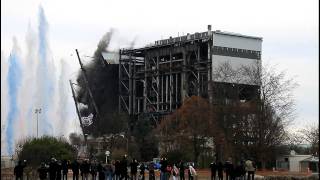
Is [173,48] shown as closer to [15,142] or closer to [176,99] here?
[176,99]

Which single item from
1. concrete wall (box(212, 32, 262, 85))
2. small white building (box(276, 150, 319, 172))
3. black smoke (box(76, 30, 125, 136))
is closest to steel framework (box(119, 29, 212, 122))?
concrete wall (box(212, 32, 262, 85))

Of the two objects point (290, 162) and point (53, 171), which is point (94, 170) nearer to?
point (53, 171)

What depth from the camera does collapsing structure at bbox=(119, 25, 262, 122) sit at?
376 ft

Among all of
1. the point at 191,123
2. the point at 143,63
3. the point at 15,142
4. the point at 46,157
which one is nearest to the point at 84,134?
the point at 143,63

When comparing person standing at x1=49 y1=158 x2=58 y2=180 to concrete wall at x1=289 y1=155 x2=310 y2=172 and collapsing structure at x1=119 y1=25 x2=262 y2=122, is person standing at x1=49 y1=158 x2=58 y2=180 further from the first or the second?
collapsing structure at x1=119 y1=25 x2=262 y2=122

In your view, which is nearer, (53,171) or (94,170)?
(53,171)

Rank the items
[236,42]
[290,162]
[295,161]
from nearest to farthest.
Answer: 1. [295,161]
2. [290,162]
3. [236,42]

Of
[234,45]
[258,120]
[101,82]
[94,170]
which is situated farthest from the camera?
[101,82]

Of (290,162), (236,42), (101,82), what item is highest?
(236,42)

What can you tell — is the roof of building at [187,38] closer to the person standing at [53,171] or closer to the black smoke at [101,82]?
the black smoke at [101,82]

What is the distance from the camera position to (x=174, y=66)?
403 feet

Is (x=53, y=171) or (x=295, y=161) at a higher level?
(x=53, y=171)

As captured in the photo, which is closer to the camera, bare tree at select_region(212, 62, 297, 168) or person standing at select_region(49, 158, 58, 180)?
person standing at select_region(49, 158, 58, 180)

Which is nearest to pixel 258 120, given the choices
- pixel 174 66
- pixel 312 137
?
pixel 312 137
